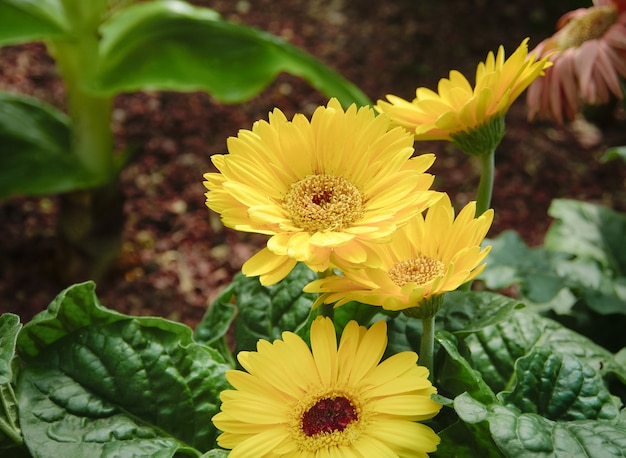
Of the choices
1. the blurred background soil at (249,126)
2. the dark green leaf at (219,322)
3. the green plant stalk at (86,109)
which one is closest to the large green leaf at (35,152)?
the green plant stalk at (86,109)

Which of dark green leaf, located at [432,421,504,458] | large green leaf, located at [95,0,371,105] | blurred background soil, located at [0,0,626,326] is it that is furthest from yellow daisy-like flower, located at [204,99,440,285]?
blurred background soil, located at [0,0,626,326]

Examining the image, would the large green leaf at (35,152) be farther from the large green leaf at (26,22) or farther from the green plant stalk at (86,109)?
the large green leaf at (26,22)

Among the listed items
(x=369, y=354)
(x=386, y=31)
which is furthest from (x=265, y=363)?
(x=386, y=31)

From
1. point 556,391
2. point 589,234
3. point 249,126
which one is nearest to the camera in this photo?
point 556,391

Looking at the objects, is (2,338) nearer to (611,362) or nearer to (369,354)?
(369,354)

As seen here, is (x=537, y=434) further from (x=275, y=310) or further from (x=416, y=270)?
(x=275, y=310)

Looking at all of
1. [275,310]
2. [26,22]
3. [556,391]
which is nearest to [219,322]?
[275,310]

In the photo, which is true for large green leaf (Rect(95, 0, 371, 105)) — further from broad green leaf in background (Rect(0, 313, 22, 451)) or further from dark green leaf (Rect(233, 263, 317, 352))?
broad green leaf in background (Rect(0, 313, 22, 451))
